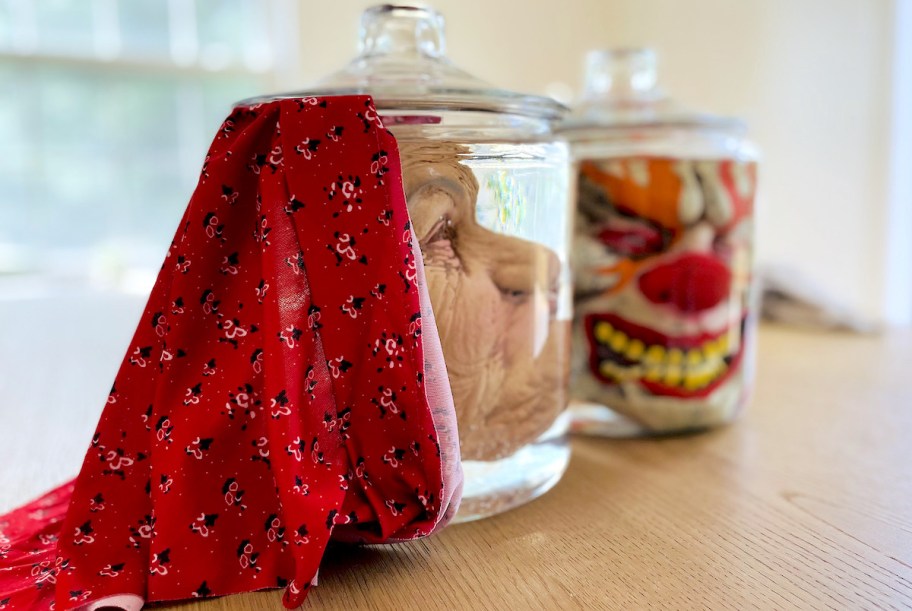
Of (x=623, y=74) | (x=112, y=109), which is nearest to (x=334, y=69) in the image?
(x=112, y=109)

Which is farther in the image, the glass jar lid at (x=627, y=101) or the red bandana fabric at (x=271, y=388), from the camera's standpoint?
the glass jar lid at (x=627, y=101)

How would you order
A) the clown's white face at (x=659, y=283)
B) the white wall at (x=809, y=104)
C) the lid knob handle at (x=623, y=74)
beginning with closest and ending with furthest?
→ 1. the clown's white face at (x=659, y=283)
2. the lid knob handle at (x=623, y=74)
3. the white wall at (x=809, y=104)

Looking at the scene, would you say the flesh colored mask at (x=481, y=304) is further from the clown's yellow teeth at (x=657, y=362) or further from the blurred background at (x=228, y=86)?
the blurred background at (x=228, y=86)

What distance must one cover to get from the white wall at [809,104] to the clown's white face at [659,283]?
839mm

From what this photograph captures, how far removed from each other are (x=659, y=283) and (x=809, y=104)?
1304 mm

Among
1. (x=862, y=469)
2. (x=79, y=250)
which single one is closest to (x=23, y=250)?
(x=79, y=250)

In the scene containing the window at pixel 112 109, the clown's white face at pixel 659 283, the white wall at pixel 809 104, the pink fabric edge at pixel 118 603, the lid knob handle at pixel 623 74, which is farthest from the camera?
the window at pixel 112 109

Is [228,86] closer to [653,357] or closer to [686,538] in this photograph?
[653,357]

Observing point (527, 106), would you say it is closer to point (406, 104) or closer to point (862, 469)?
point (406, 104)

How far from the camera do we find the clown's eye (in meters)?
0.57

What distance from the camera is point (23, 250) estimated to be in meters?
2.54

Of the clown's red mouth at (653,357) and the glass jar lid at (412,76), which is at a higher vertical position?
the glass jar lid at (412,76)

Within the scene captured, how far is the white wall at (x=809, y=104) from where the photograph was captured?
5.05 feet

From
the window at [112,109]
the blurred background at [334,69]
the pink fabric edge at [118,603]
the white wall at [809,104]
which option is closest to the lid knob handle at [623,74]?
the pink fabric edge at [118,603]
